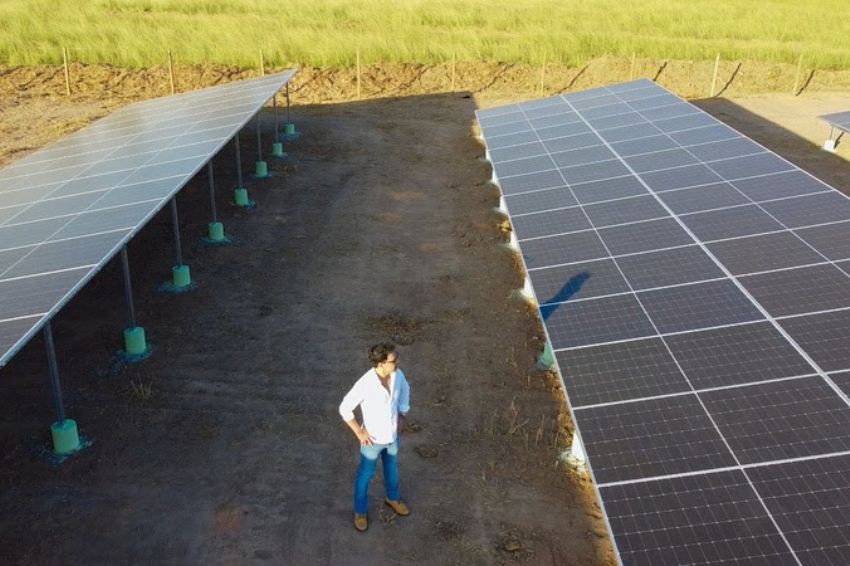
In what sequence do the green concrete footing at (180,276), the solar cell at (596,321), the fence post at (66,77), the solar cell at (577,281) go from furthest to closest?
the fence post at (66,77) < the green concrete footing at (180,276) < the solar cell at (577,281) < the solar cell at (596,321)

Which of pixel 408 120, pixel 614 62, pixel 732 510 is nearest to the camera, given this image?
pixel 732 510

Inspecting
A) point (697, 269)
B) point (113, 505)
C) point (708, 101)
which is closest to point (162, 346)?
point (113, 505)

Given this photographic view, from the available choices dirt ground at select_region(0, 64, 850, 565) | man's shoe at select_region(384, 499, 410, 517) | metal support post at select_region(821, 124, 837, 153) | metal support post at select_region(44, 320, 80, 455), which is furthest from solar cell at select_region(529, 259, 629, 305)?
metal support post at select_region(821, 124, 837, 153)

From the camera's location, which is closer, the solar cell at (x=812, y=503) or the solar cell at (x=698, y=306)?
the solar cell at (x=812, y=503)

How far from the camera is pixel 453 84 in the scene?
35.8 m

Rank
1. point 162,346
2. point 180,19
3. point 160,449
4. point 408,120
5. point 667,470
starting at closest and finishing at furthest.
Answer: point 667,470
point 160,449
point 162,346
point 408,120
point 180,19

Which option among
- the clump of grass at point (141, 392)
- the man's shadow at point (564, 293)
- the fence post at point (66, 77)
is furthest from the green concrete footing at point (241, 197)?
the fence post at point (66, 77)

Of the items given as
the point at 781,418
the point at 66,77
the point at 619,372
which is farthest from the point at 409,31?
the point at 781,418

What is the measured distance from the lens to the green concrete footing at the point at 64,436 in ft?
36.7

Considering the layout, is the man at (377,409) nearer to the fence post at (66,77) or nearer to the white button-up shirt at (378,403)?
the white button-up shirt at (378,403)

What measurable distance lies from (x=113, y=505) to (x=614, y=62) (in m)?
32.7

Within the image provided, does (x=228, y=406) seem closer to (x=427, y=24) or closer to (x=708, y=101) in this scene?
(x=708, y=101)

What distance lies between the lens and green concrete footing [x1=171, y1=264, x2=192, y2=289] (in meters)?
16.4

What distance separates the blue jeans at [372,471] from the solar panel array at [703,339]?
2438 mm
